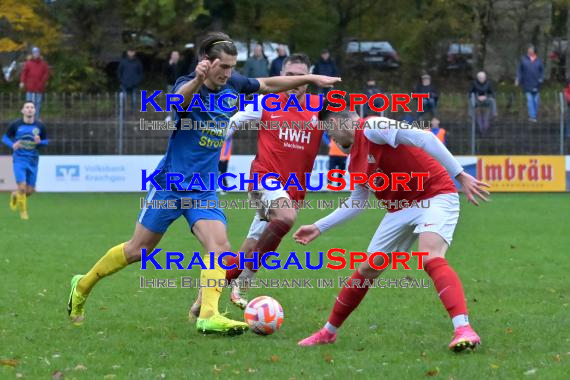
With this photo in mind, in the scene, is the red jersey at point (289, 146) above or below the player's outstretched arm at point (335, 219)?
above

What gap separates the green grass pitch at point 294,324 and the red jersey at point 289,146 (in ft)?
3.69

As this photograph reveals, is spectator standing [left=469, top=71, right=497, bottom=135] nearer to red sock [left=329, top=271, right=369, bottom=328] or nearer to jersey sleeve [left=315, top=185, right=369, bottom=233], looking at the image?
jersey sleeve [left=315, top=185, right=369, bottom=233]

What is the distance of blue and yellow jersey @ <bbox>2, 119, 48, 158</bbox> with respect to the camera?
1844 centimetres

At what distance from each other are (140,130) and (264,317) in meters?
17.8

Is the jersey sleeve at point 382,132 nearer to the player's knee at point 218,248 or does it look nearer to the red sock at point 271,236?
the player's knee at point 218,248

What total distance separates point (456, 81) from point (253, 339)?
30.5 m

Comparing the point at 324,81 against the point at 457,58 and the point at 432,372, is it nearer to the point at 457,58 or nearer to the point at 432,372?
the point at 432,372

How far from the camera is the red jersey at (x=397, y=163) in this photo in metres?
7.23

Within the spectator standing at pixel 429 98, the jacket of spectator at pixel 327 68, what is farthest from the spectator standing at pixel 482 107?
the jacket of spectator at pixel 327 68

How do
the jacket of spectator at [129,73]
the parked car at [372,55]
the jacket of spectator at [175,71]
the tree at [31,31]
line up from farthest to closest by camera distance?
the parked car at [372,55], the tree at [31,31], the jacket of spectator at [175,71], the jacket of spectator at [129,73]

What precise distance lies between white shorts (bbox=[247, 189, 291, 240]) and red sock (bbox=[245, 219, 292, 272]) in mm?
123

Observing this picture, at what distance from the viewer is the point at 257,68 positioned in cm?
2584

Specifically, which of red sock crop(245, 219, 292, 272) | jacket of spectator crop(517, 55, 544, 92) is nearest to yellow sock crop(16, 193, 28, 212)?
red sock crop(245, 219, 292, 272)

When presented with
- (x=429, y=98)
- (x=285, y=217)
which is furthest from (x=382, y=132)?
(x=429, y=98)
